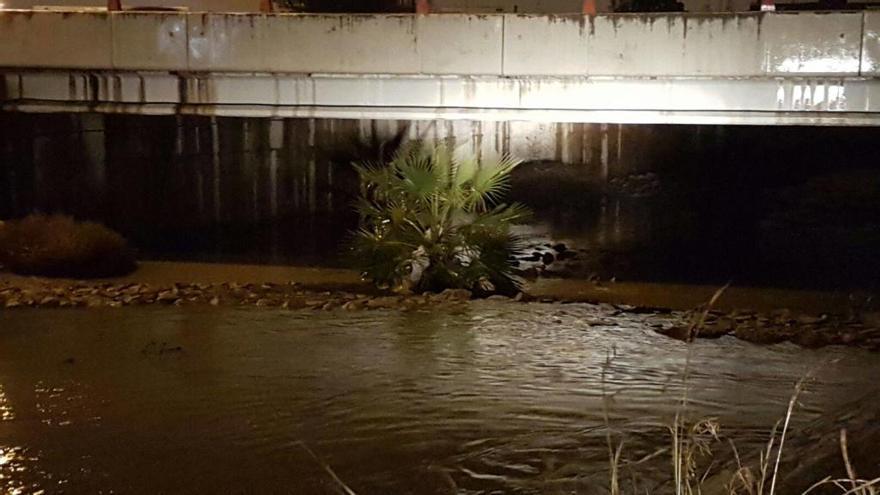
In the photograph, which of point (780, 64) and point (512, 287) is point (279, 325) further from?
point (780, 64)

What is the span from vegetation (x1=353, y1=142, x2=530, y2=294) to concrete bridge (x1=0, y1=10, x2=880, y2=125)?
734 mm

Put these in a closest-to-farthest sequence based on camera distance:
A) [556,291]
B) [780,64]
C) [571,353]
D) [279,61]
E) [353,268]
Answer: [571,353] → [780,64] → [279,61] → [556,291] → [353,268]

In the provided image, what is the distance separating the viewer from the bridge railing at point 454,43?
1150 centimetres

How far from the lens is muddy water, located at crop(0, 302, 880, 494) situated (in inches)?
259

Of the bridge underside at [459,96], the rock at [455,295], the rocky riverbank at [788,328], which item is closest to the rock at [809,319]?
the rocky riverbank at [788,328]

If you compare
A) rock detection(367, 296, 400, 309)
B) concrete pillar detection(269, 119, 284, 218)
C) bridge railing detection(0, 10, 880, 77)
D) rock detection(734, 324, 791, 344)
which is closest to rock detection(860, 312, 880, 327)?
rock detection(734, 324, 791, 344)

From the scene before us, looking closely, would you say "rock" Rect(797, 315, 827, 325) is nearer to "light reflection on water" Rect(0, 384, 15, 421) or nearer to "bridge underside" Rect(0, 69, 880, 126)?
"bridge underside" Rect(0, 69, 880, 126)

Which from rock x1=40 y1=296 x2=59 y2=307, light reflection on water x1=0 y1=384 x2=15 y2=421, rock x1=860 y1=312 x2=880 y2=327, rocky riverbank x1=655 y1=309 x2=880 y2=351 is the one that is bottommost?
rock x1=860 y1=312 x2=880 y2=327

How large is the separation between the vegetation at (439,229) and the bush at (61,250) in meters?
4.08

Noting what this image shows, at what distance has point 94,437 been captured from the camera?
721 centimetres

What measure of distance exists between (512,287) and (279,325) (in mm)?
3483

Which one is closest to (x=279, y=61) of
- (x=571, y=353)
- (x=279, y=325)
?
(x=279, y=325)

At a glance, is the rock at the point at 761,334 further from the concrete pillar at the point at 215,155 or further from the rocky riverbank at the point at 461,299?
the concrete pillar at the point at 215,155

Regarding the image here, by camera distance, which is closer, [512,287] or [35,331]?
[35,331]
